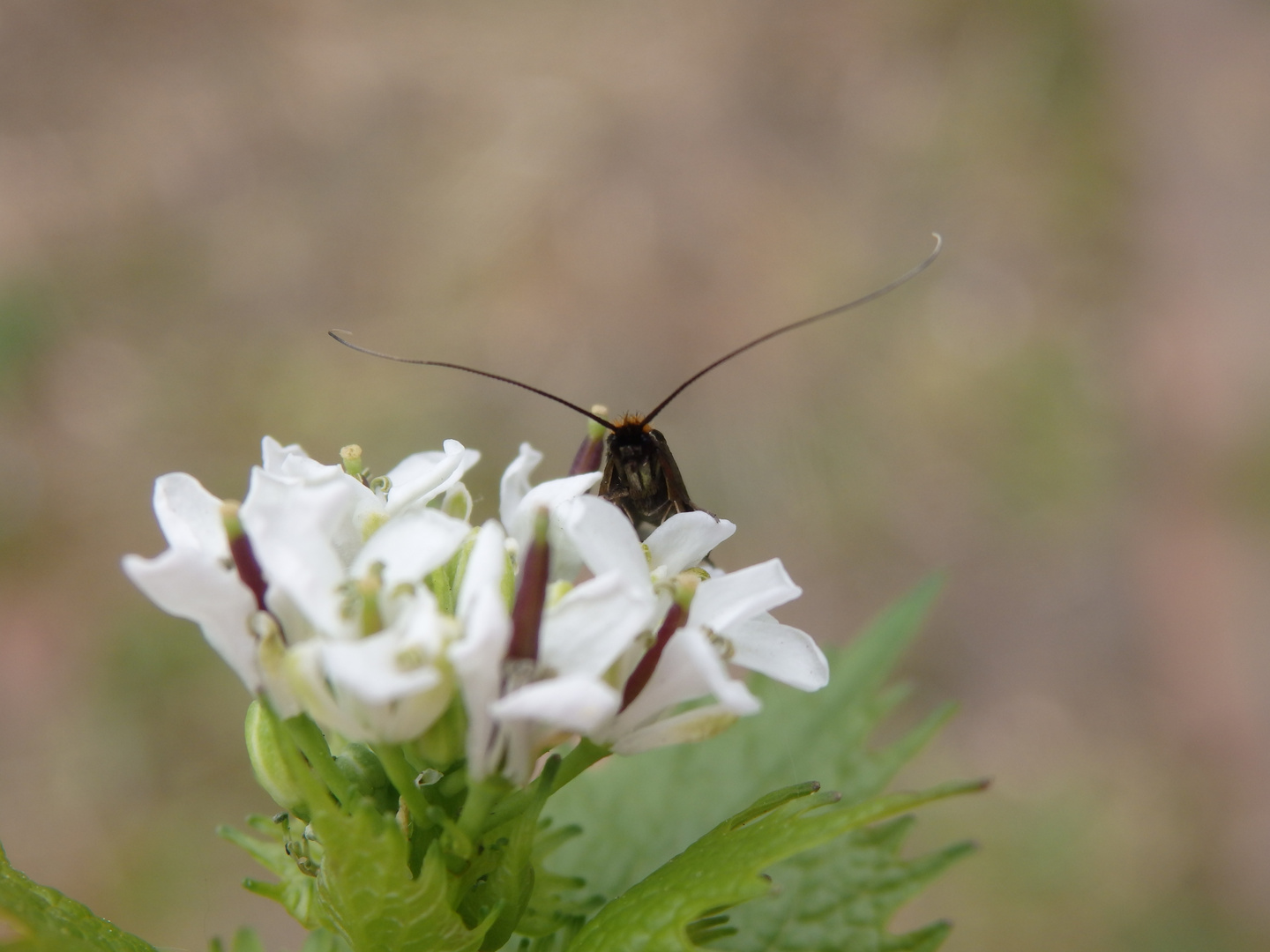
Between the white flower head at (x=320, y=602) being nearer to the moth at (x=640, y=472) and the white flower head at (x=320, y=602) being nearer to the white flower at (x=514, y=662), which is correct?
the white flower at (x=514, y=662)

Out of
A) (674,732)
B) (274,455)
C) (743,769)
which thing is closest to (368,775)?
(674,732)

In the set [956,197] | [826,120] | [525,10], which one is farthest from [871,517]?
[525,10]

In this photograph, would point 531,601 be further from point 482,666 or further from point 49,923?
point 49,923

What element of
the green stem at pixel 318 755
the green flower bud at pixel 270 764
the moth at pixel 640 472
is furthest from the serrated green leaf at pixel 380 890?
the moth at pixel 640 472

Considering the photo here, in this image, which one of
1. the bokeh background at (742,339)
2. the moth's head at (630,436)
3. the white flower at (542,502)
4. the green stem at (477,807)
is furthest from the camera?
the bokeh background at (742,339)

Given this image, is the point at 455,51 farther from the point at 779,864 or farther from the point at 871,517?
the point at 779,864

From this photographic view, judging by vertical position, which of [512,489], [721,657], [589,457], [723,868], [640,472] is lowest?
[723,868]

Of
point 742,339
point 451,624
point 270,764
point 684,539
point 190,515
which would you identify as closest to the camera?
point 451,624

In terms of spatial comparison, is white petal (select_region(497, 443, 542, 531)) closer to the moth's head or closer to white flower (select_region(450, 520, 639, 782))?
white flower (select_region(450, 520, 639, 782))
